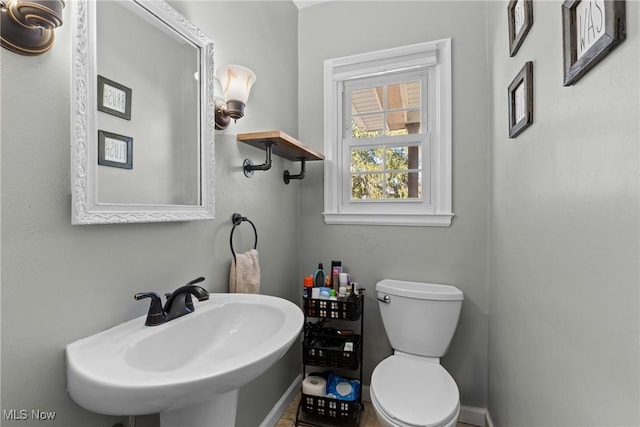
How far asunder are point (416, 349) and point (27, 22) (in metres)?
1.90

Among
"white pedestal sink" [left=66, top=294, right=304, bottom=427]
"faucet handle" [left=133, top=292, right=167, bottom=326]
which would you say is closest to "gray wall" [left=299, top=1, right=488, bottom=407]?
"white pedestal sink" [left=66, top=294, right=304, bottom=427]

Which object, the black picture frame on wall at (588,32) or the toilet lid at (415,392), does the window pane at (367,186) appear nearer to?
the toilet lid at (415,392)

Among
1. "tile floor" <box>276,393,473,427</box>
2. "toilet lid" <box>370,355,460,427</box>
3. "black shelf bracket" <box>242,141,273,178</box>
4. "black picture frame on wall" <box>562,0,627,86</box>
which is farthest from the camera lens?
"tile floor" <box>276,393,473,427</box>

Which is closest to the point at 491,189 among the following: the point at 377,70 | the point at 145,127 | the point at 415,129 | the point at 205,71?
Result: the point at 415,129

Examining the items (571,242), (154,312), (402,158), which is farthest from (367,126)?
(154,312)

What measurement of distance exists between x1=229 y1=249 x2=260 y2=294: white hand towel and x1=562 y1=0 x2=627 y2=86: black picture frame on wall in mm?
1248

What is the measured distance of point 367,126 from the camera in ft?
6.74

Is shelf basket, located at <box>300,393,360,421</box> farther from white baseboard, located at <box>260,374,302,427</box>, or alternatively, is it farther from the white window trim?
the white window trim

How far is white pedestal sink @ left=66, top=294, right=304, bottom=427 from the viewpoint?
641 millimetres

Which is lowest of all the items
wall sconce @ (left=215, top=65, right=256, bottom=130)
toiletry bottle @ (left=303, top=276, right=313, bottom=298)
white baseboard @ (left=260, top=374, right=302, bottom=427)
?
white baseboard @ (left=260, top=374, right=302, bottom=427)

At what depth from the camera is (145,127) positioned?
989 mm

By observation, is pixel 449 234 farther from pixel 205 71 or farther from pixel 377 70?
pixel 205 71

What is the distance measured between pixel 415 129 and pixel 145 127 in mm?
1524

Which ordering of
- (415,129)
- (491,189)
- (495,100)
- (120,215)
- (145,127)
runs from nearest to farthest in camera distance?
(120,215) → (145,127) → (495,100) → (491,189) → (415,129)
